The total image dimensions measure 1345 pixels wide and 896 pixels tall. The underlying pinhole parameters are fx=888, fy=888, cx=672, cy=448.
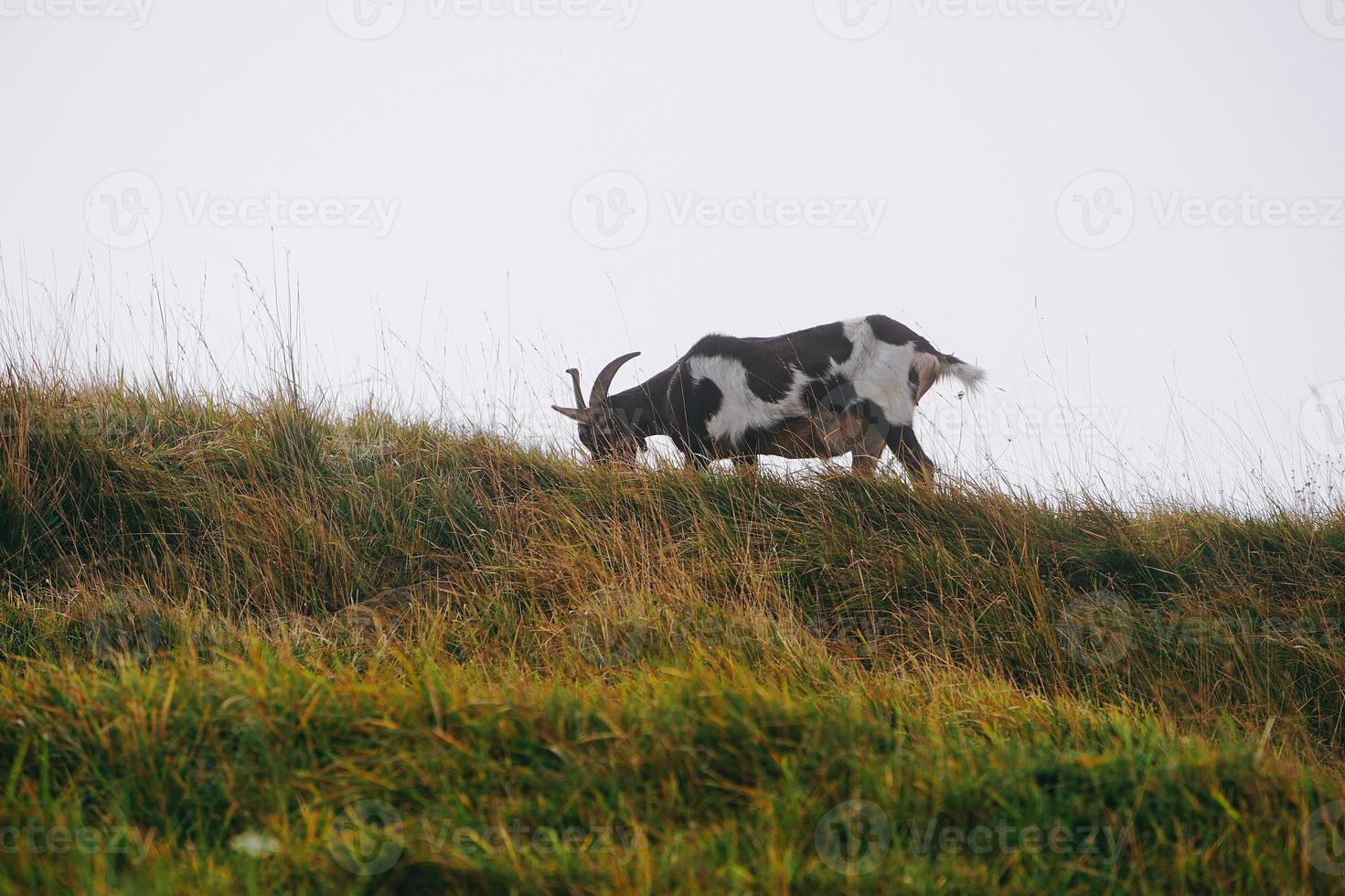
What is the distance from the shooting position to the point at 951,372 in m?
6.39

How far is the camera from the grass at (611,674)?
6.01ft

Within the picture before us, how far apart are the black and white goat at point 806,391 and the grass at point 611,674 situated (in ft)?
5.57

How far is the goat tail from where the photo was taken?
629 cm

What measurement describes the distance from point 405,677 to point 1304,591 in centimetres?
390

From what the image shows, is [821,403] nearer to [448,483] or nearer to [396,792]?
[448,483]

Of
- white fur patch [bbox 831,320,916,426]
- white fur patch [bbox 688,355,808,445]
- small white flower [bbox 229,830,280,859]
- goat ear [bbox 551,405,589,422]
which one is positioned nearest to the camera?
small white flower [bbox 229,830,280,859]

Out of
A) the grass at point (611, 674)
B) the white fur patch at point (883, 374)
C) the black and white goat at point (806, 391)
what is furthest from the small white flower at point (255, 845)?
the white fur patch at point (883, 374)

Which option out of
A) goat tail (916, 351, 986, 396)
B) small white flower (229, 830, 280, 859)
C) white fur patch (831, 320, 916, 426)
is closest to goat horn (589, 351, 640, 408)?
white fur patch (831, 320, 916, 426)

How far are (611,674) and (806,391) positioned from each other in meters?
3.77

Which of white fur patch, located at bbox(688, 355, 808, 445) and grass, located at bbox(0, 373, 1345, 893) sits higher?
white fur patch, located at bbox(688, 355, 808, 445)

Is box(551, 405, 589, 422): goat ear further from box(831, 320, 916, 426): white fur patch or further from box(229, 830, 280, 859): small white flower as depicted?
box(229, 830, 280, 859): small white flower

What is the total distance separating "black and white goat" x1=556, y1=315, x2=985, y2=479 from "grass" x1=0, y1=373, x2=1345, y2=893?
5.57ft

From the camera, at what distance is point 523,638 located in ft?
10.7

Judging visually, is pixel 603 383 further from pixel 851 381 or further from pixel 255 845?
pixel 255 845
